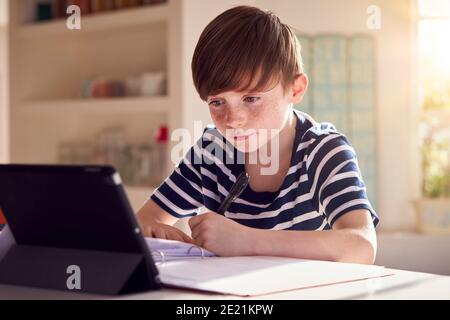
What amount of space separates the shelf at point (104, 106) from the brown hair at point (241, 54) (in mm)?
1688

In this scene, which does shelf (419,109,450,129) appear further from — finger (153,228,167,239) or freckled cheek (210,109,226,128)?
finger (153,228,167,239)

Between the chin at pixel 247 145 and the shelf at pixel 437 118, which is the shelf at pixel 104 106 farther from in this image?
the chin at pixel 247 145

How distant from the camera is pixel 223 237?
3.76 feet

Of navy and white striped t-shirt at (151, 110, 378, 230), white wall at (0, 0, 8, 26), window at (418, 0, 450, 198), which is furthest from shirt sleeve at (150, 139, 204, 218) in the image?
white wall at (0, 0, 8, 26)

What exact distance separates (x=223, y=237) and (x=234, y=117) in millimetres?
359

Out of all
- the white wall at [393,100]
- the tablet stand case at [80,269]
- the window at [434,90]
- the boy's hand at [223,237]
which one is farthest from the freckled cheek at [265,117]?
the window at [434,90]

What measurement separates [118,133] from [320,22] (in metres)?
1.10

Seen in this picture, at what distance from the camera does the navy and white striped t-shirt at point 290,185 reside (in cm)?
137

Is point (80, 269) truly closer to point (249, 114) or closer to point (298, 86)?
point (249, 114)

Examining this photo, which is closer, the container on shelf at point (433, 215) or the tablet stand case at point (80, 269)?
the tablet stand case at point (80, 269)

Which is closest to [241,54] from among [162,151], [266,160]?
[266,160]

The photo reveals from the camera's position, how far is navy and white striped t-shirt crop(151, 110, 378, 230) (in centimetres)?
137
